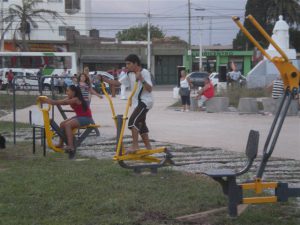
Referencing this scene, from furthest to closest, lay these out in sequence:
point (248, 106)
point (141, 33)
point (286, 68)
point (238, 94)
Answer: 1. point (141, 33)
2. point (238, 94)
3. point (248, 106)
4. point (286, 68)

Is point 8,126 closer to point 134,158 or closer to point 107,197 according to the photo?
point 134,158

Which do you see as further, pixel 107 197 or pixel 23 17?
pixel 23 17

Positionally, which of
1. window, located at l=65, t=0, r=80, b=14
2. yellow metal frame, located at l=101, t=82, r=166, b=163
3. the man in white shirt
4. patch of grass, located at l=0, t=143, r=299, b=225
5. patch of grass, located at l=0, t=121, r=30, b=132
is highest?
window, located at l=65, t=0, r=80, b=14

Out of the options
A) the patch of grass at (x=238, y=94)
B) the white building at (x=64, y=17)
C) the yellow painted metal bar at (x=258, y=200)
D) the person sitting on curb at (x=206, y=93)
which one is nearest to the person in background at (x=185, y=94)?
the person sitting on curb at (x=206, y=93)

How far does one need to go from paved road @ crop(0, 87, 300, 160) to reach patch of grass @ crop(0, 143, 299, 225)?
3.46 metres

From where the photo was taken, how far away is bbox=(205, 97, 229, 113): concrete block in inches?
824

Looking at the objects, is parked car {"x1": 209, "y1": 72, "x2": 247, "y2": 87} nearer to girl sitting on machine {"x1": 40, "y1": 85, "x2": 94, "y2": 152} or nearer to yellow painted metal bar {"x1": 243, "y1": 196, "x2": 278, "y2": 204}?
girl sitting on machine {"x1": 40, "y1": 85, "x2": 94, "y2": 152}

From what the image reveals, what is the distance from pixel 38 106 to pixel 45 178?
3.25 m

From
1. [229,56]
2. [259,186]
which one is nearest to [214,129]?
[259,186]

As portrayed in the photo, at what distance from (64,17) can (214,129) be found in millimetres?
60915

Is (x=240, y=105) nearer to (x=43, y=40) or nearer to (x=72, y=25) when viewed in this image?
(x=43, y=40)

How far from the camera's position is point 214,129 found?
15242mm

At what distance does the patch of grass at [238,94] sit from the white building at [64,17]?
45.6 m

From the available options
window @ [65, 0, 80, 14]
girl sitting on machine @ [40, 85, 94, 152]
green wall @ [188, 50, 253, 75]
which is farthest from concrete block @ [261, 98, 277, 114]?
window @ [65, 0, 80, 14]
